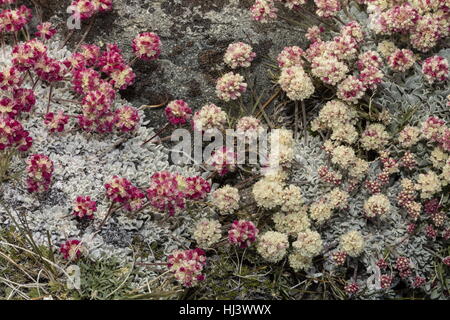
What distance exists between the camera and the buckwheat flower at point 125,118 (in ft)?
13.1

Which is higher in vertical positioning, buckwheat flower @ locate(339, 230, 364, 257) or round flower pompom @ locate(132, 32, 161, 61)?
round flower pompom @ locate(132, 32, 161, 61)

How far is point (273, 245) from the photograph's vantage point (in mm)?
3691

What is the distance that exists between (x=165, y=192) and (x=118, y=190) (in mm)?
287

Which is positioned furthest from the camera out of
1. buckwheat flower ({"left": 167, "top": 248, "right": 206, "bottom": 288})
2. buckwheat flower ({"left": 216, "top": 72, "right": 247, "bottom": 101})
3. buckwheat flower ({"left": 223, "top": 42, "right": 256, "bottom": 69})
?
buckwheat flower ({"left": 223, "top": 42, "right": 256, "bottom": 69})

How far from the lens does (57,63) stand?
13.1 ft

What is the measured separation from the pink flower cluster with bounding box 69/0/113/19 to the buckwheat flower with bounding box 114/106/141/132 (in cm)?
83

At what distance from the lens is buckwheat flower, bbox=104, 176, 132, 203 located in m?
3.69

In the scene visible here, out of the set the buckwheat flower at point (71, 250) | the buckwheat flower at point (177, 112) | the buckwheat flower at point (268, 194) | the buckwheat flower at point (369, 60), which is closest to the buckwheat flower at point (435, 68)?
the buckwheat flower at point (369, 60)

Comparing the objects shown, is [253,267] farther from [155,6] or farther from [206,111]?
[155,6]

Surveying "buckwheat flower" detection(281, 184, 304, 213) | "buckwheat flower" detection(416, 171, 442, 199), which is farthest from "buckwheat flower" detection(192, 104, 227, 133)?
"buckwheat flower" detection(416, 171, 442, 199)

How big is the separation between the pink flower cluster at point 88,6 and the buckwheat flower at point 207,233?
172 cm

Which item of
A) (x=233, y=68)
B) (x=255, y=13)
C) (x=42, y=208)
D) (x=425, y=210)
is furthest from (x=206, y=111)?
(x=425, y=210)

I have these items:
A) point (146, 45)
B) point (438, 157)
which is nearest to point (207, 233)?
point (146, 45)

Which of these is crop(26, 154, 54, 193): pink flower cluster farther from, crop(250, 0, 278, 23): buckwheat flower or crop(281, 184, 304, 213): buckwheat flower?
crop(250, 0, 278, 23): buckwheat flower
